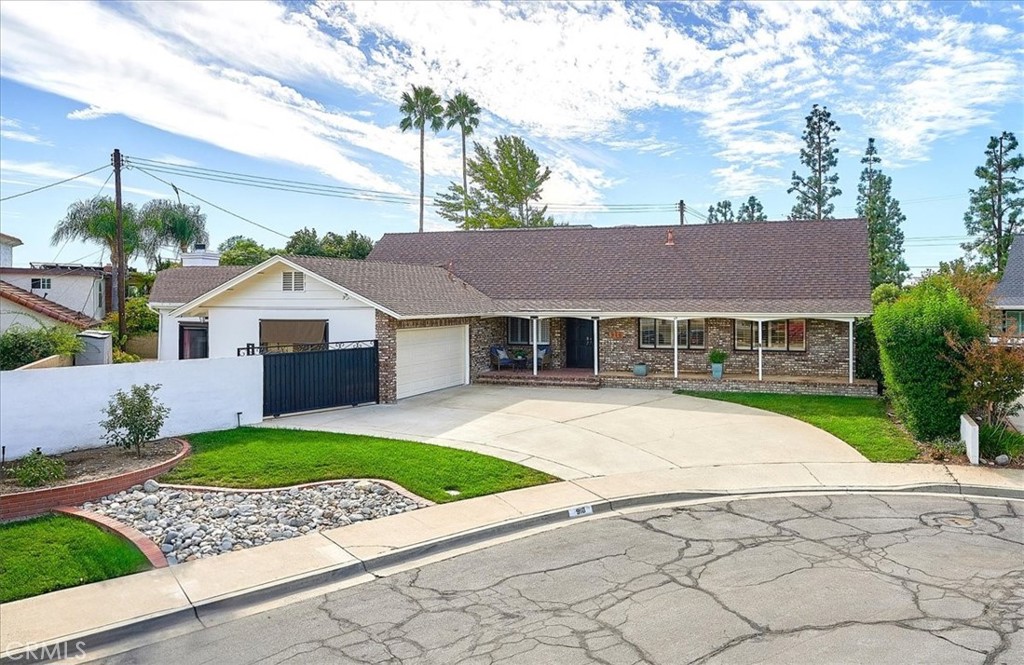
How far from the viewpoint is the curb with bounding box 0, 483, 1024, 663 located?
5598 millimetres

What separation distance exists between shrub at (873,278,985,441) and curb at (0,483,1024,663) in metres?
2.57

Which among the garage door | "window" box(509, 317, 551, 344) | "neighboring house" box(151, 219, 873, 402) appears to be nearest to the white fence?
"neighboring house" box(151, 219, 873, 402)

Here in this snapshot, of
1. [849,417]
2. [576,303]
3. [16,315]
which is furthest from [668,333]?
[16,315]

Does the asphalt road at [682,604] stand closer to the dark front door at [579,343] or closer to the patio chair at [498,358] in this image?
the patio chair at [498,358]

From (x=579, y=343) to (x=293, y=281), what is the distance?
439 inches

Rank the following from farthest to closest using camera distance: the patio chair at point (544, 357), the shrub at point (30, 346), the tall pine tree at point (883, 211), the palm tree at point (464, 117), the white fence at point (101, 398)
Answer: the palm tree at point (464, 117) < the tall pine tree at point (883, 211) < the patio chair at point (544, 357) < the shrub at point (30, 346) < the white fence at point (101, 398)

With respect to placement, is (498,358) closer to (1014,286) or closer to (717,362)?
(717,362)

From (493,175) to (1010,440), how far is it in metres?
44.0

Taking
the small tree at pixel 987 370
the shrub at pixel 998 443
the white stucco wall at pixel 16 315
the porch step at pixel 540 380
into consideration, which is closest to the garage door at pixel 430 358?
the porch step at pixel 540 380

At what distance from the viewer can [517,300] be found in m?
25.0

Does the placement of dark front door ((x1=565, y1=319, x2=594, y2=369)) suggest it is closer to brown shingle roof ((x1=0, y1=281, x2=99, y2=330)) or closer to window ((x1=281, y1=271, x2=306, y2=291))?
window ((x1=281, y1=271, x2=306, y2=291))

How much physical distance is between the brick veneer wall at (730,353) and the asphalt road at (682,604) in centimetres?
1334

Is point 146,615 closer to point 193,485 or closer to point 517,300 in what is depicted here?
point 193,485

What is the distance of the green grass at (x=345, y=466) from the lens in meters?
9.95
